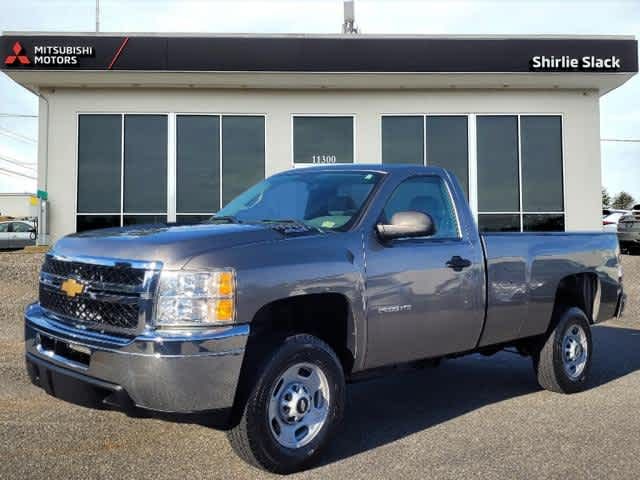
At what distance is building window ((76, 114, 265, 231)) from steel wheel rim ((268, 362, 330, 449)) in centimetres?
1414

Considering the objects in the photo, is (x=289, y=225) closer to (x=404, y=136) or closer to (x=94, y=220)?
(x=404, y=136)

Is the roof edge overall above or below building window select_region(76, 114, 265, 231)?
above

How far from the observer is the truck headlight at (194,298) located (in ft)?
11.2

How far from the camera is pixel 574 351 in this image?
6.03 m

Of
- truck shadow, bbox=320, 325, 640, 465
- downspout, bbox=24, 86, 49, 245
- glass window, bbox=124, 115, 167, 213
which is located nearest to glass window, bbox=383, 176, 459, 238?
truck shadow, bbox=320, 325, 640, 465

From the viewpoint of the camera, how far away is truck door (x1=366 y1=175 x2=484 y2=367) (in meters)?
4.25

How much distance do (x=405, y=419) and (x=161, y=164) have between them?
1421cm

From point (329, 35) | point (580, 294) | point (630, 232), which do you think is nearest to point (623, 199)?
point (630, 232)

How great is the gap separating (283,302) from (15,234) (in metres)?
22.4

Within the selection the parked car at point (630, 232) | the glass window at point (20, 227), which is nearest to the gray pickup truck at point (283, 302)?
the parked car at point (630, 232)

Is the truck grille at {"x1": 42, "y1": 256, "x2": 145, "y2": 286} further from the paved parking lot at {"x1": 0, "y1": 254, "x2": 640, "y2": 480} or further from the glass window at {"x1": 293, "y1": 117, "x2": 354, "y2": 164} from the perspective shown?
the glass window at {"x1": 293, "y1": 117, "x2": 354, "y2": 164}

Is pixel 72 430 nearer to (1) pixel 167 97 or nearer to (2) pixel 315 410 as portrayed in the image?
(2) pixel 315 410

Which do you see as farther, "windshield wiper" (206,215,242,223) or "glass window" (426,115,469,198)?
"glass window" (426,115,469,198)

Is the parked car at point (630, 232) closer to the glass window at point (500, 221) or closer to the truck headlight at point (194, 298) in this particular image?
the glass window at point (500, 221)
